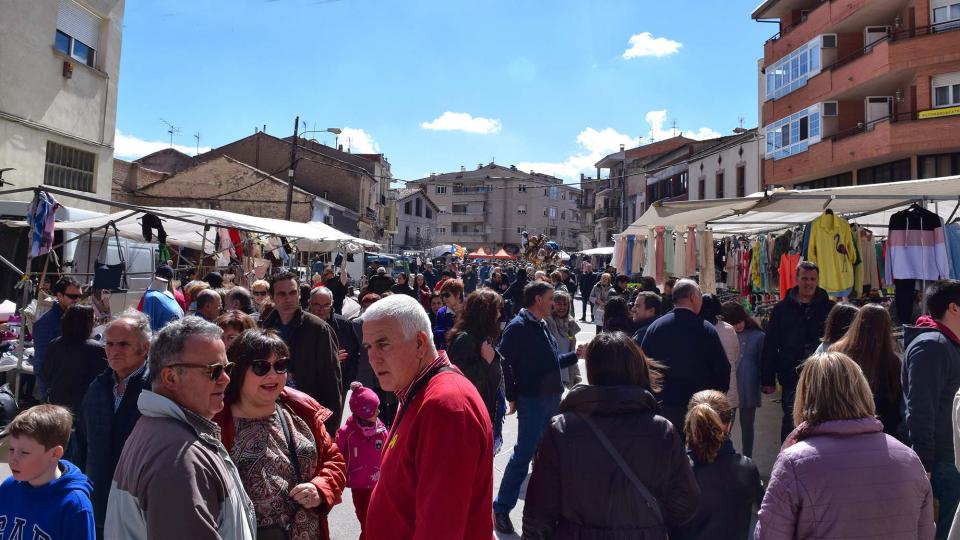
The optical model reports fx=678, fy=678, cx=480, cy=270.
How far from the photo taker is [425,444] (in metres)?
2.06

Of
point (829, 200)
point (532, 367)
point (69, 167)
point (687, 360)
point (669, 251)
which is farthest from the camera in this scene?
point (69, 167)

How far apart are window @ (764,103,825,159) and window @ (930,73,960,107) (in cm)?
437

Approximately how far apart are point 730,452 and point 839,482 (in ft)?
2.85

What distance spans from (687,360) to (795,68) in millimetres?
25462

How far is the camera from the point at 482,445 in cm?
215

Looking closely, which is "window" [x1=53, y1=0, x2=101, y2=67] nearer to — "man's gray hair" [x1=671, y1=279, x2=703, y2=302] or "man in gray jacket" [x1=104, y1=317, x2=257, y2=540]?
"man's gray hair" [x1=671, y1=279, x2=703, y2=302]

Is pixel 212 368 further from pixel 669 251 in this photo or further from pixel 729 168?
pixel 729 168

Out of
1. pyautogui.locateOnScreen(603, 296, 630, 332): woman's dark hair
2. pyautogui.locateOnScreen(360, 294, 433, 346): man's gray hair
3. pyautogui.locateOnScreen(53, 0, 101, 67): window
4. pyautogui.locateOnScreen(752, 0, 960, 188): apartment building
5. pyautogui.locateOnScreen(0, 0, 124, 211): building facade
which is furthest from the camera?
pyautogui.locateOnScreen(752, 0, 960, 188): apartment building

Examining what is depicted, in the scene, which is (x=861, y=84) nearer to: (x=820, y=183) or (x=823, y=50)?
(x=823, y=50)

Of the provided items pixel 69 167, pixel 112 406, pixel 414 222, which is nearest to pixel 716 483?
pixel 112 406

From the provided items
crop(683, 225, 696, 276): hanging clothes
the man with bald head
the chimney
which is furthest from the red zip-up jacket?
the chimney

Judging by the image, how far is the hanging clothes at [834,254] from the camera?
7.09m

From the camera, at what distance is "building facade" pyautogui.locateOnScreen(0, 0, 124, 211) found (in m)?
14.6

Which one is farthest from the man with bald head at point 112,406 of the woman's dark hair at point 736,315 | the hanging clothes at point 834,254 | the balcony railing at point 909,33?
the balcony railing at point 909,33
